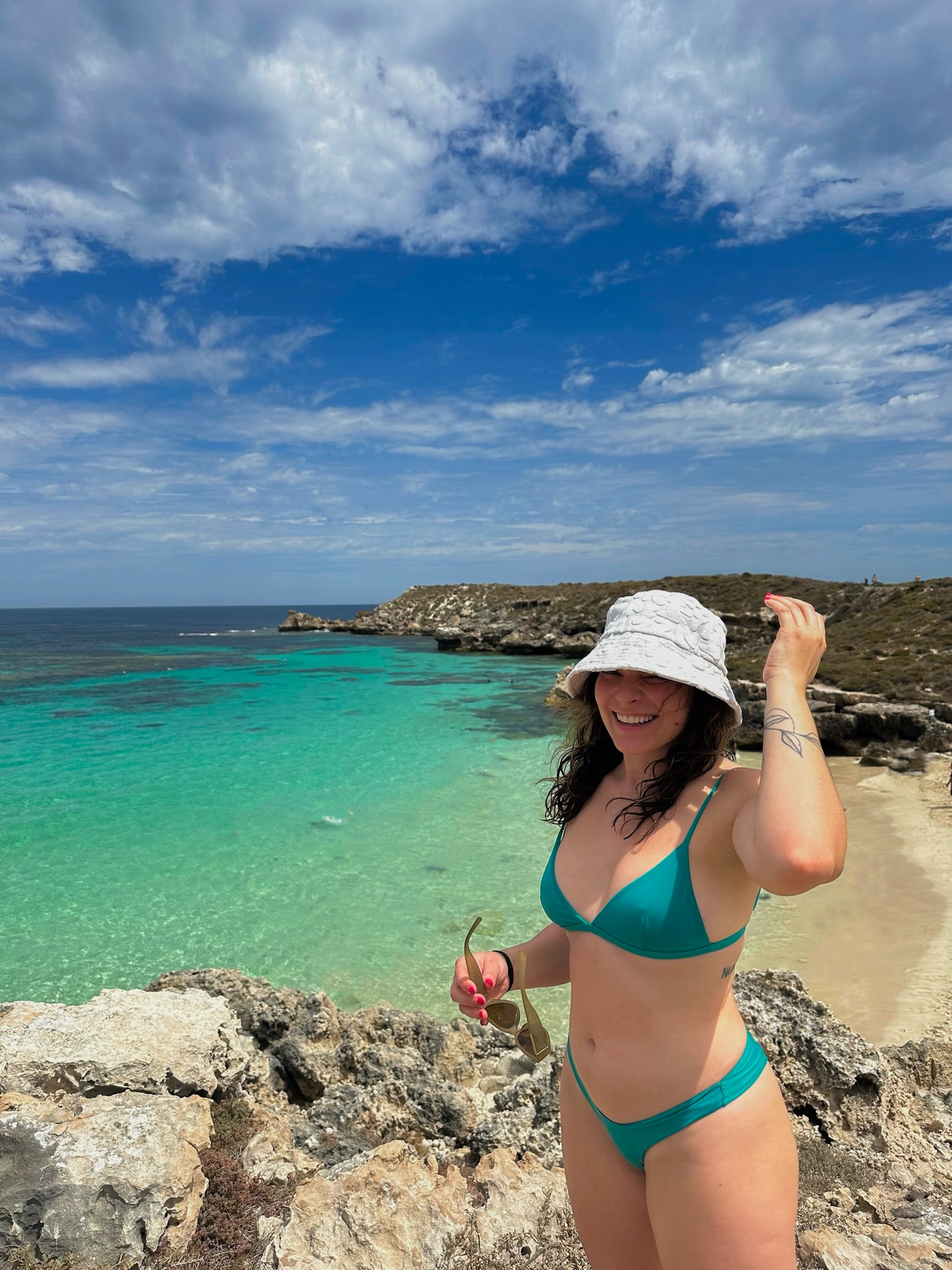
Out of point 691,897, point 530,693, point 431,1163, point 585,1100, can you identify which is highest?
point 691,897

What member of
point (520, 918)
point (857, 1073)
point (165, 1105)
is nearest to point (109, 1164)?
point (165, 1105)

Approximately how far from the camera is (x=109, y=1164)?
269cm

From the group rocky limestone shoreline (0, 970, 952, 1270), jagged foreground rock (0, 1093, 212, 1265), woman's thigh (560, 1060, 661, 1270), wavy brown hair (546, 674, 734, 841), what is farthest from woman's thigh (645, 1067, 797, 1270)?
jagged foreground rock (0, 1093, 212, 1265)

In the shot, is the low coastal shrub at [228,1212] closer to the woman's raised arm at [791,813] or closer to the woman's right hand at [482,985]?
the woman's right hand at [482,985]

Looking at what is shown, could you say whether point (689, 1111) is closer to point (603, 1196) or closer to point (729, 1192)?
point (729, 1192)

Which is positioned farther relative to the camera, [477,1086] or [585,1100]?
[477,1086]

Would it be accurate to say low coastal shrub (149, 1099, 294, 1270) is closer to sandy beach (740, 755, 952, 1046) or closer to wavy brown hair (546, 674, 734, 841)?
wavy brown hair (546, 674, 734, 841)

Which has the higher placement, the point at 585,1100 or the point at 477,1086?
the point at 585,1100

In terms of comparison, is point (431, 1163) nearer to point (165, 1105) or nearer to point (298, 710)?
point (165, 1105)

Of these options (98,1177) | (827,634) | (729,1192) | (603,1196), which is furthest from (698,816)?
(827,634)

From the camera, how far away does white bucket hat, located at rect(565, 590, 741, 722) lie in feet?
5.33

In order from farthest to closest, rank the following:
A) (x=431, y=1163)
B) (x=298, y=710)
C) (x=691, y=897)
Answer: (x=298, y=710) → (x=431, y=1163) → (x=691, y=897)

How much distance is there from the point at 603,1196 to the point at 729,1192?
393mm

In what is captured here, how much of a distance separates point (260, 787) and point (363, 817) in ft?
10.5
